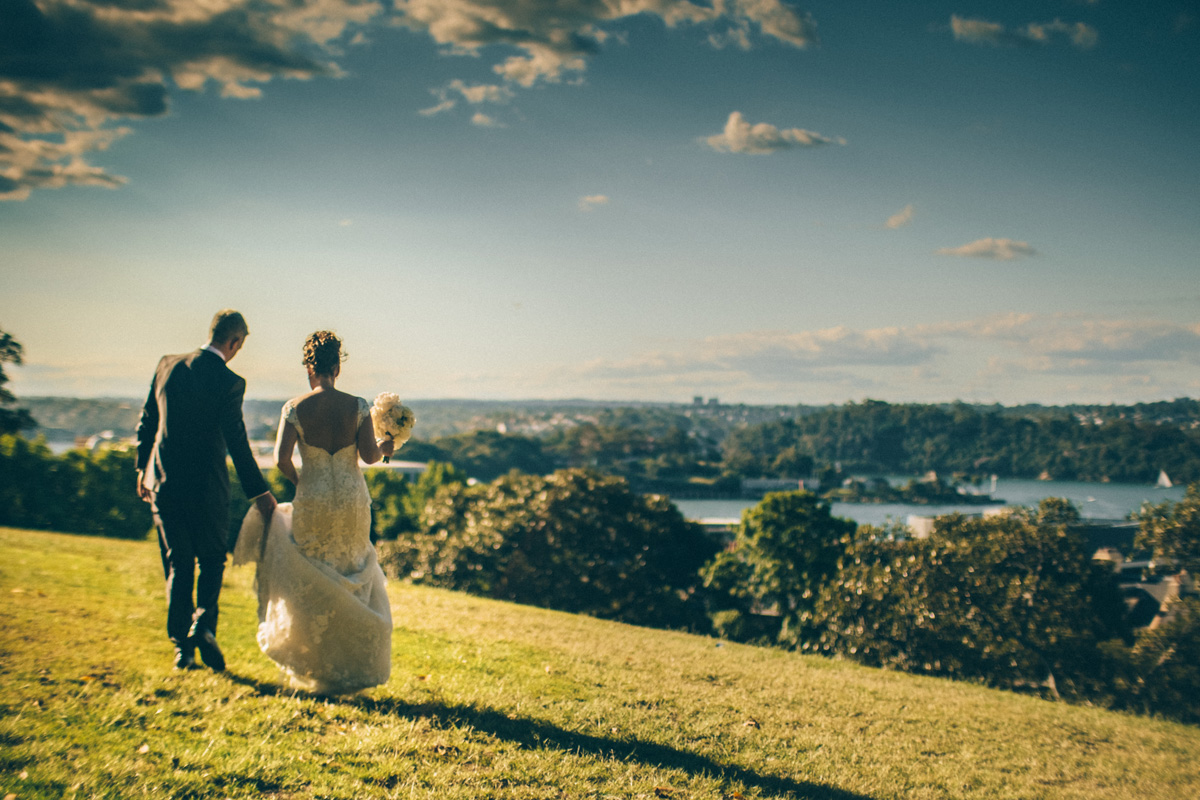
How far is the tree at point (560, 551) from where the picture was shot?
73.3 feet

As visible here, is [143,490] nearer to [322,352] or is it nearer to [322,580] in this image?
[322,580]

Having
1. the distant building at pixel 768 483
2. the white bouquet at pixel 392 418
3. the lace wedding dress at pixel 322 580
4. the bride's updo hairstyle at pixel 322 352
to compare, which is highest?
the bride's updo hairstyle at pixel 322 352

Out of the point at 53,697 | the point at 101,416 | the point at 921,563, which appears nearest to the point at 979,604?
the point at 921,563

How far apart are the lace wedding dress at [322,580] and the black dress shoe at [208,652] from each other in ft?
1.75

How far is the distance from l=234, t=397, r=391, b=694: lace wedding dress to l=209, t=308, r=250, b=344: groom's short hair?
0.81 m

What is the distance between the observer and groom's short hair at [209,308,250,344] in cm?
541

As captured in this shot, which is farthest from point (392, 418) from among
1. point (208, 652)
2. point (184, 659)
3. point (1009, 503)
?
point (1009, 503)

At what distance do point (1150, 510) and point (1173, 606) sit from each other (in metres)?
2.21

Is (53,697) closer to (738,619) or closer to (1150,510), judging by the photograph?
(1150,510)

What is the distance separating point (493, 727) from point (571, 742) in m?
0.56

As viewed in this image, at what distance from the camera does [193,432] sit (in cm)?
532

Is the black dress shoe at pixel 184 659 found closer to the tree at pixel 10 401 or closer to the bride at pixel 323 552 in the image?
the bride at pixel 323 552

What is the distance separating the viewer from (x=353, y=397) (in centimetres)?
529

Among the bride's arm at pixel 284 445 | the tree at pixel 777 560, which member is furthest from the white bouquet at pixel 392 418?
the tree at pixel 777 560
